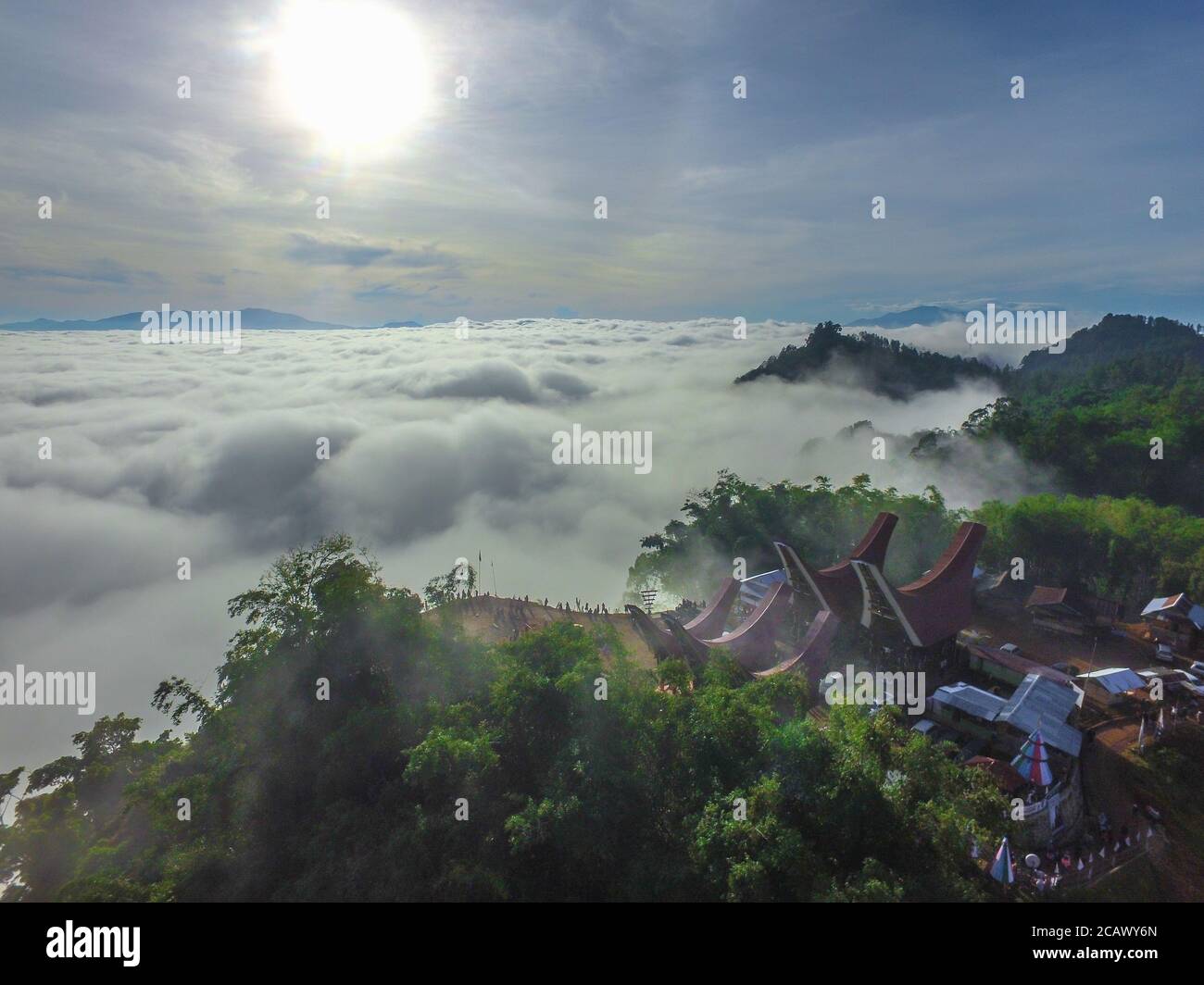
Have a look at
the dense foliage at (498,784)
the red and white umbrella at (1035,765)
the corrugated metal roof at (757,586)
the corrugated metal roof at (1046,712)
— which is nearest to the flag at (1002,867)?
the dense foliage at (498,784)

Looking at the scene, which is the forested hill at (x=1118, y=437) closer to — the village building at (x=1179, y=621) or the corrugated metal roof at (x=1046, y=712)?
the village building at (x=1179, y=621)

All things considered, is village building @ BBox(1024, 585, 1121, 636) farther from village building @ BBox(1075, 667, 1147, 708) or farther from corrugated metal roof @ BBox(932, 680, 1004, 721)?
corrugated metal roof @ BBox(932, 680, 1004, 721)

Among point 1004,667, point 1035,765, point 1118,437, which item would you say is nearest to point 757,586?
point 1004,667

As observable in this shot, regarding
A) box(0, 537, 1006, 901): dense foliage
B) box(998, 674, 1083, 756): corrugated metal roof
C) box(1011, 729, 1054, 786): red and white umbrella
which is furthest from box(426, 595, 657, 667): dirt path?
box(1011, 729, 1054, 786): red and white umbrella

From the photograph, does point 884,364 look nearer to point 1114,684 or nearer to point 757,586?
point 757,586

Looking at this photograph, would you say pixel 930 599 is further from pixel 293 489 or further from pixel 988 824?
pixel 293 489

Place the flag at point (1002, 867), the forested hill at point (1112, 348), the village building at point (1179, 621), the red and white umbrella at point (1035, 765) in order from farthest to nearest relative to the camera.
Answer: the forested hill at point (1112, 348)
the village building at point (1179, 621)
the red and white umbrella at point (1035, 765)
the flag at point (1002, 867)
